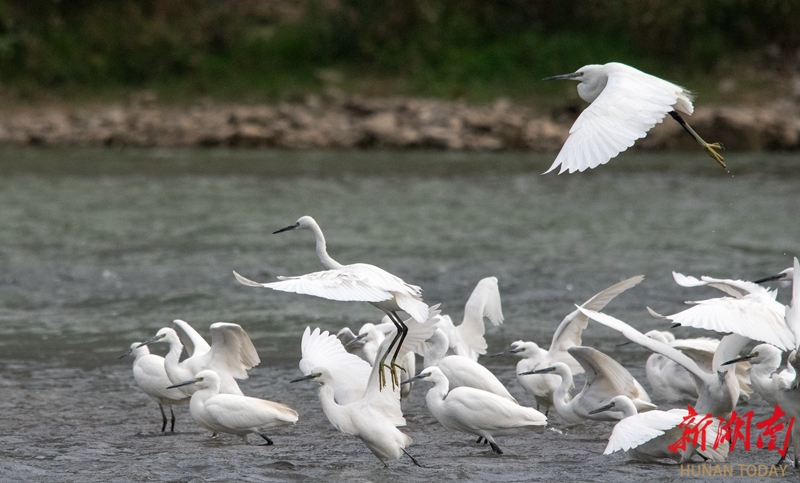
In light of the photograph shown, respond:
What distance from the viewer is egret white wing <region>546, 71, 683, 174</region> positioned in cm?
548

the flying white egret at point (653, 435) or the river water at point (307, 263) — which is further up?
the flying white egret at point (653, 435)

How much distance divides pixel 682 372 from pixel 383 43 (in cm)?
2612

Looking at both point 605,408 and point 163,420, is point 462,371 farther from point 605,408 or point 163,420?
point 163,420

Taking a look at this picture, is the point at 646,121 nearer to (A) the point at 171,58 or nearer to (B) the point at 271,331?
(B) the point at 271,331

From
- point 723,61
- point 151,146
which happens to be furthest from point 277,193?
point 723,61

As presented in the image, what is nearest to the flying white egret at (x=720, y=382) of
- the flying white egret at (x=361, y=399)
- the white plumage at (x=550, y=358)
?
the white plumage at (x=550, y=358)

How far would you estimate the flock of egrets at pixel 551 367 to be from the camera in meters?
5.82

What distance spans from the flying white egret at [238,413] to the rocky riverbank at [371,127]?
19.1m

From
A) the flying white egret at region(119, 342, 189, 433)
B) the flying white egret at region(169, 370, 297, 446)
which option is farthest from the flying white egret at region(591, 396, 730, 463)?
the flying white egret at region(119, 342, 189, 433)

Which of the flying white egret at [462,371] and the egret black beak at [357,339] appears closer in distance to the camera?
the flying white egret at [462,371]

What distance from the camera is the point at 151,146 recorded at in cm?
2684

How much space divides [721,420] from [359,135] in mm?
20227

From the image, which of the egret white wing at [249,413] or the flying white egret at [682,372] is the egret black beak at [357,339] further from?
the flying white egret at [682,372]

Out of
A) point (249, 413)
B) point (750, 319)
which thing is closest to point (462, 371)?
point (249, 413)
